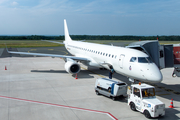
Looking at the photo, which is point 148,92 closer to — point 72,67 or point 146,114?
point 146,114

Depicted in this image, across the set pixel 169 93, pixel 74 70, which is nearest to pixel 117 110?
pixel 169 93

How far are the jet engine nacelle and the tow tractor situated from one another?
11.0m

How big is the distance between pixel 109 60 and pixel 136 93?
773 cm

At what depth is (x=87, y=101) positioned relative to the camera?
14.3 m

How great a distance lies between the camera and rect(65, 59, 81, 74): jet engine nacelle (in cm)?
2241

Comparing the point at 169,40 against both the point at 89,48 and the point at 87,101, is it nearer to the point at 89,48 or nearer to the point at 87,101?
the point at 89,48

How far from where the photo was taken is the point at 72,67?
23.3m

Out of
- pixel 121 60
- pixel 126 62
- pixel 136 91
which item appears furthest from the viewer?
pixel 121 60

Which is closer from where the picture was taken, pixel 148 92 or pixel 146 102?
pixel 146 102

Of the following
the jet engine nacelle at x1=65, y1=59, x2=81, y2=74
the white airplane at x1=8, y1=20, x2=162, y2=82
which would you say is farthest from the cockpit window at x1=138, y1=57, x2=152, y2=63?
the jet engine nacelle at x1=65, y1=59, x2=81, y2=74

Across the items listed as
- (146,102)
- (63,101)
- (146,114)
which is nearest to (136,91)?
(146,102)

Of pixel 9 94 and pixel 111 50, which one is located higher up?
pixel 111 50

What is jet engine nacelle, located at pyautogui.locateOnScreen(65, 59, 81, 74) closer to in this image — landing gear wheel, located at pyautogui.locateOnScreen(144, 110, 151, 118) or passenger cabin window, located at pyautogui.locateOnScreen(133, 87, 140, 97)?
passenger cabin window, located at pyautogui.locateOnScreen(133, 87, 140, 97)

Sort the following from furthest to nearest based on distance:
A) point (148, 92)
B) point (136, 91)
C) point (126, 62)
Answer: point (126, 62)
point (136, 91)
point (148, 92)
